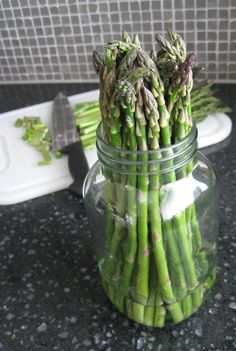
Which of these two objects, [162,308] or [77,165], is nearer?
[162,308]

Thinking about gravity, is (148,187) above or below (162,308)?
above

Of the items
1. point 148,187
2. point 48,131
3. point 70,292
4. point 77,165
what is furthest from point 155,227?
point 48,131

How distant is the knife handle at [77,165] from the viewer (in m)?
0.94

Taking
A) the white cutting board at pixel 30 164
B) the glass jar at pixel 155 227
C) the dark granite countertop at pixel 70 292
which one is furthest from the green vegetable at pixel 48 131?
the glass jar at pixel 155 227

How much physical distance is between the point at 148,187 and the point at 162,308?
0.60 ft

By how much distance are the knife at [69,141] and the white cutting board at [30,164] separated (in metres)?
0.02

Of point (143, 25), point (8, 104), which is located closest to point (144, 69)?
point (143, 25)

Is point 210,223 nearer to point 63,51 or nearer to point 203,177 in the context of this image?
point 203,177

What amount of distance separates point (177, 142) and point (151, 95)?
65mm

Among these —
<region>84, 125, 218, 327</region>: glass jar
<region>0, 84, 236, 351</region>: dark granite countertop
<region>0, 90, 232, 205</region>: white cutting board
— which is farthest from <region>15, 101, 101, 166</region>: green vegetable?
<region>84, 125, 218, 327</region>: glass jar

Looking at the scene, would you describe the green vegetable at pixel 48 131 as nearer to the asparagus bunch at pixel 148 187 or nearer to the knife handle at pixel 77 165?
the knife handle at pixel 77 165

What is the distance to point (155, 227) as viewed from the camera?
59 cm

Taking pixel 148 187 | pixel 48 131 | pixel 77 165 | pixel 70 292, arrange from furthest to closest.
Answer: pixel 48 131, pixel 77 165, pixel 70 292, pixel 148 187

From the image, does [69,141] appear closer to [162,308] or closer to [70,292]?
[70,292]
